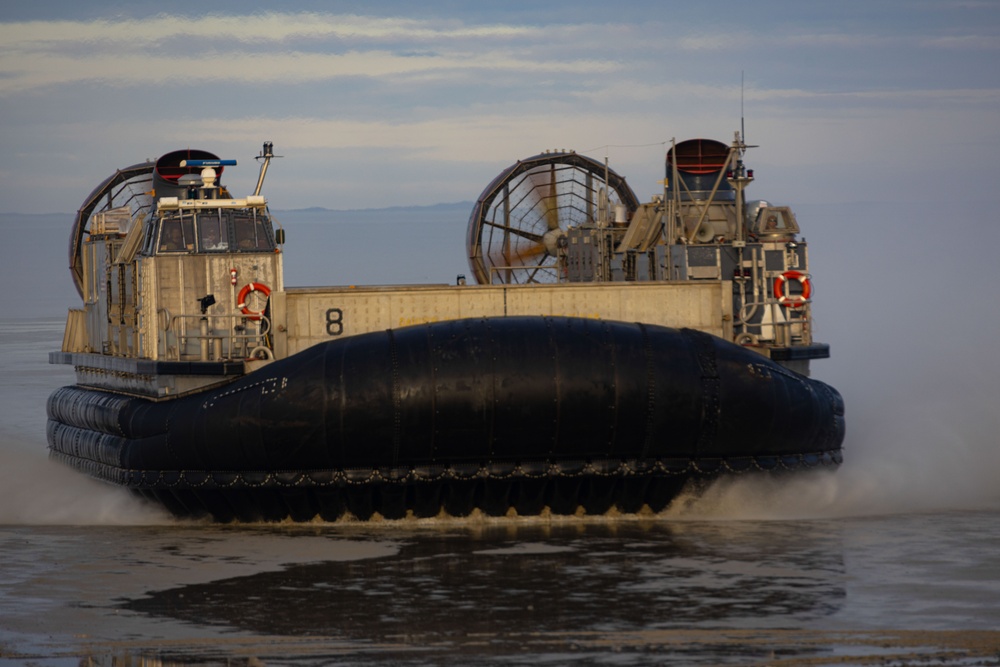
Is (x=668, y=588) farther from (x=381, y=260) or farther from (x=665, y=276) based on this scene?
(x=381, y=260)

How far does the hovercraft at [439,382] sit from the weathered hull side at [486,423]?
0.06 feet

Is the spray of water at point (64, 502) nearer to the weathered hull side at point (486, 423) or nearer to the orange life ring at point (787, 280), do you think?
the weathered hull side at point (486, 423)

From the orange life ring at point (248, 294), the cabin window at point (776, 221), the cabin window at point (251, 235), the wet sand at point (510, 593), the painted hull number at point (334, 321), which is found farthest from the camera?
the cabin window at point (776, 221)

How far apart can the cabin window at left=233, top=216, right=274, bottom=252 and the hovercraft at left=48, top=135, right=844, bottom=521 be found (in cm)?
2

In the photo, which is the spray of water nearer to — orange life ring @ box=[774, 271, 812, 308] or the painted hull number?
the painted hull number

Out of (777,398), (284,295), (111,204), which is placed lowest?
(777,398)

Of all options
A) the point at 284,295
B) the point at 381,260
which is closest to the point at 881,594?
the point at 284,295

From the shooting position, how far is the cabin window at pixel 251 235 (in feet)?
50.6

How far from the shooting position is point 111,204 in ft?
63.1

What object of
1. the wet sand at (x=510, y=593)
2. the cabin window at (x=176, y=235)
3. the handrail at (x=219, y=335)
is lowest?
the wet sand at (x=510, y=593)

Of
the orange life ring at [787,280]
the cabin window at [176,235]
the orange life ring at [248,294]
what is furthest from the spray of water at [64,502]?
the orange life ring at [787,280]

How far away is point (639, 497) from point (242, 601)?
13.4ft

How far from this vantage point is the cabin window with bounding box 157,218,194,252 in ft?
50.1

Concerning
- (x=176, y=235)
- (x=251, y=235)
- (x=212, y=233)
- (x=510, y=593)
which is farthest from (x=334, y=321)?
(x=510, y=593)
